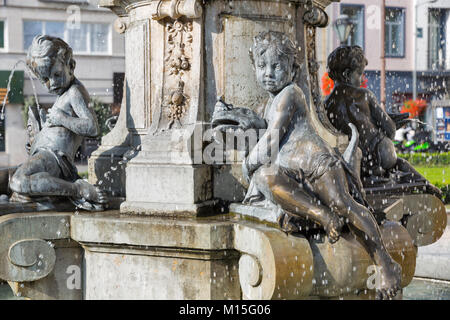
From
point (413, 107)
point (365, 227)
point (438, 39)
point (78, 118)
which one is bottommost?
point (365, 227)

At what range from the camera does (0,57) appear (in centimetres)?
2538

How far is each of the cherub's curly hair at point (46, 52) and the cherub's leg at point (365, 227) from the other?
220 cm

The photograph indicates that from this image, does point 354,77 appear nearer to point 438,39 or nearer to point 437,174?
point 437,174

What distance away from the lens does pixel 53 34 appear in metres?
25.6

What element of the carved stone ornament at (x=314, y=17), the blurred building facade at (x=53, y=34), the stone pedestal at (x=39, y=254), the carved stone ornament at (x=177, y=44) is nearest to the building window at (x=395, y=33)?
the blurred building facade at (x=53, y=34)

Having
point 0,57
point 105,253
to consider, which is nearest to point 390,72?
point 0,57

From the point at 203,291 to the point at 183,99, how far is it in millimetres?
1513

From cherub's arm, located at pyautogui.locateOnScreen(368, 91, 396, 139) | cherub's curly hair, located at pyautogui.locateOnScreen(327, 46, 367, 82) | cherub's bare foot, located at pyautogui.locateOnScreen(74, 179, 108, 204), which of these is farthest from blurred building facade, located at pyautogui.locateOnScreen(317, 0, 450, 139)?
cherub's bare foot, located at pyautogui.locateOnScreen(74, 179, 108, 204)

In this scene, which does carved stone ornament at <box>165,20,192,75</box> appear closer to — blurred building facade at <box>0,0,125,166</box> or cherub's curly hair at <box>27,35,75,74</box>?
cherub's curly hair at <box>27,35,75,74</box>

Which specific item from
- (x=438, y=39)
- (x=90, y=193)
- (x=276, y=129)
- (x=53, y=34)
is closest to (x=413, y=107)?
(x=438, y=39)

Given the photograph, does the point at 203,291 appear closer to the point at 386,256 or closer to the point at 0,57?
the point at 386,256

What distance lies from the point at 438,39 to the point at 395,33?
236 cm

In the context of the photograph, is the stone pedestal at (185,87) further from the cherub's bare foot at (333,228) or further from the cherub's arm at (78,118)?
the cherub's bare foot at (333,228)

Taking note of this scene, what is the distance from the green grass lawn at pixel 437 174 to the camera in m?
13.8
